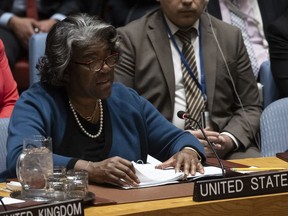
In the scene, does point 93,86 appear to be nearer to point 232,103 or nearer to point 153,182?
point 153,182

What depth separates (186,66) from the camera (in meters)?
4.58

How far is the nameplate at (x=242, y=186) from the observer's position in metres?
2.81

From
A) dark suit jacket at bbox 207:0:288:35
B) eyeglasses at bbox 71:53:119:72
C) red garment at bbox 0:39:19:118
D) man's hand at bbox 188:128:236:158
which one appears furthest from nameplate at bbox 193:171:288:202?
dark suit jacket at bbox 207:0:288:35

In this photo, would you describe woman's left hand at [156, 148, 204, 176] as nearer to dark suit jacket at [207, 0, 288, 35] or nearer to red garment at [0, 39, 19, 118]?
red garment at [0, 39, 19, 118]

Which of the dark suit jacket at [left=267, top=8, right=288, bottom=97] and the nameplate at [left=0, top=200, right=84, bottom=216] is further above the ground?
the dark suit jacket at [left=267, top=8, right=288, bottom=97]

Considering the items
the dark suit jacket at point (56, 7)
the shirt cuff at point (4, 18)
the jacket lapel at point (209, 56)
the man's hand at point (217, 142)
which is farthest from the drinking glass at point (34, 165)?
the dark suit jacket at point (56, 7)

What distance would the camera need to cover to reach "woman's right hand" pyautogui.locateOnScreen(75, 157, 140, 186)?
10.0 ft

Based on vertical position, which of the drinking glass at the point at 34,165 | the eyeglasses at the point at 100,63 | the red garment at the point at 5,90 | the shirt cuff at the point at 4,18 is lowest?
the drinking glass at the point at 34,165

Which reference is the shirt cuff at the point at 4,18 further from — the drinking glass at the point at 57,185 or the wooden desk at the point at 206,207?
the wooden desk at the point at 206,207

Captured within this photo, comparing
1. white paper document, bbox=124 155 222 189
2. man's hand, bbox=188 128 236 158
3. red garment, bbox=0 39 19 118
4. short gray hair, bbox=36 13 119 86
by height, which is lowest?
man's hand, bbox=188 128 236 158

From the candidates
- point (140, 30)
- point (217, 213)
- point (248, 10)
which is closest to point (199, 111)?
point (140, 30)

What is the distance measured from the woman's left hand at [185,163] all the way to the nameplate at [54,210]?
2.30 ft

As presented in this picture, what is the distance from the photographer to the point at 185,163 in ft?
10.7

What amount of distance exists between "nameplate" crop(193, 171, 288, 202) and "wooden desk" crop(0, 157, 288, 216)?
24 mm
